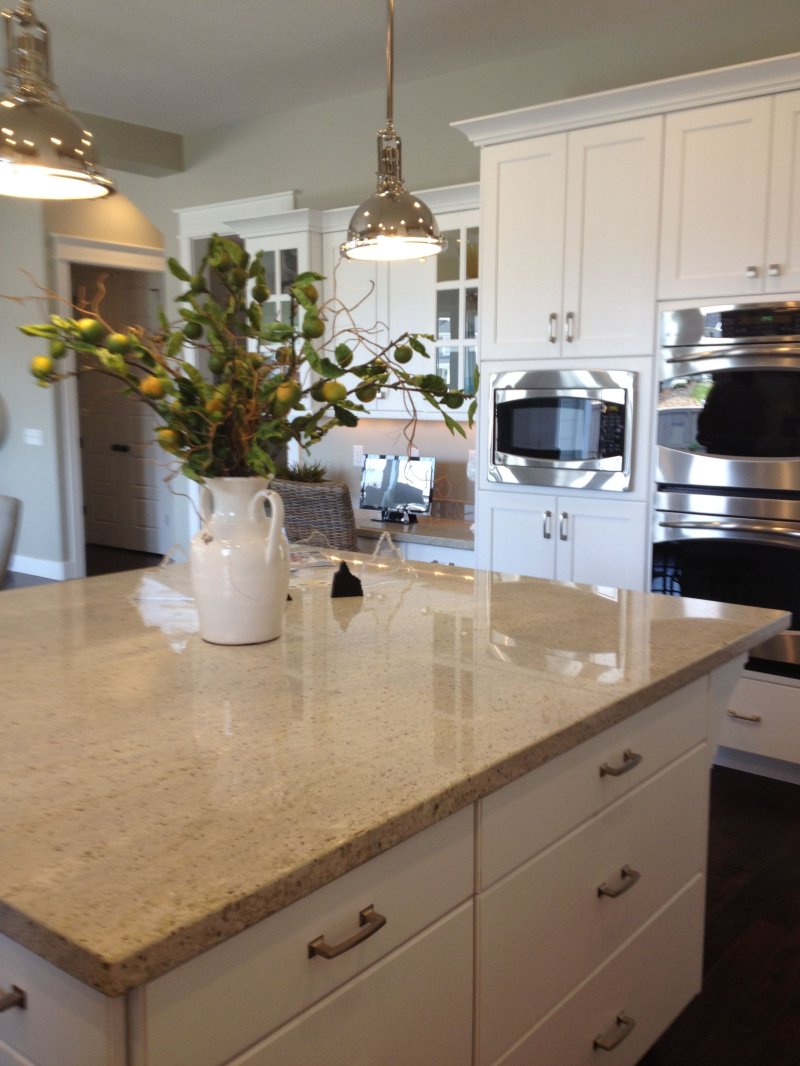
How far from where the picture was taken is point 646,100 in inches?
124

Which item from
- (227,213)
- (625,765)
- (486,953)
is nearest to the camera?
(486,953)

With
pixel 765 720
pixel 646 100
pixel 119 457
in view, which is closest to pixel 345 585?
pixel 765 720

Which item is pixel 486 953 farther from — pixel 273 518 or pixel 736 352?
pixel 736 352

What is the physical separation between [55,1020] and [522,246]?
3186mm

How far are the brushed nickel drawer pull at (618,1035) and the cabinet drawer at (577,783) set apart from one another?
0.43 m

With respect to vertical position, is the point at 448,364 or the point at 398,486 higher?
the point at 448,364

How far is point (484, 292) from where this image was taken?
3654 millimetres

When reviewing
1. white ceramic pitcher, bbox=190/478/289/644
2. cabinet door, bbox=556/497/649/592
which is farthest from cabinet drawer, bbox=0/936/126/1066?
cabinet door, bbox=556/497/649/592

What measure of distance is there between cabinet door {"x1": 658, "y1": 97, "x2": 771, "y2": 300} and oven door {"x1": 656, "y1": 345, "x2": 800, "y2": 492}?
24 centimetres

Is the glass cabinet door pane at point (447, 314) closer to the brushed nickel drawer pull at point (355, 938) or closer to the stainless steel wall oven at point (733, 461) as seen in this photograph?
the stainless steel wall oven at point (733, 461)

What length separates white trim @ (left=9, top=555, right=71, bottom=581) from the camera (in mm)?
6422

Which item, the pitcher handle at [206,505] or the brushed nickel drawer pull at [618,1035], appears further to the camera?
the pitcher handle at [206,505]

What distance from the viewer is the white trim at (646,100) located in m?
2.91

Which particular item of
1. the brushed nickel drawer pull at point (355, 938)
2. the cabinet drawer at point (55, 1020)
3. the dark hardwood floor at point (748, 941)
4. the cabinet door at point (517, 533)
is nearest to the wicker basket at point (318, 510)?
the cabinet door at point (517, 533)
